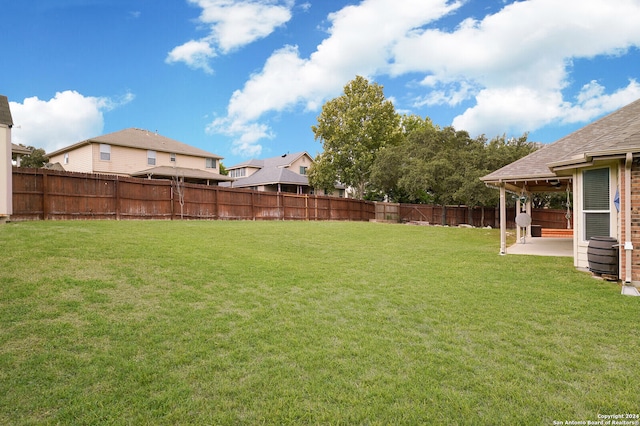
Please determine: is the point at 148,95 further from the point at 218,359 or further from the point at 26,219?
the point at 218,359

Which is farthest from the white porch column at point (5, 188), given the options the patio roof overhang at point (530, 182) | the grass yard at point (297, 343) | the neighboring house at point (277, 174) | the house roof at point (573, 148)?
the neighboring house at point (277, 174)

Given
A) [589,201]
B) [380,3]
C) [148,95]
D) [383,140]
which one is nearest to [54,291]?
[589,201]

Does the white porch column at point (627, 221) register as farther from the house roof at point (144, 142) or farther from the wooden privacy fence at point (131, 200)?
the house roof at point (144, 142)

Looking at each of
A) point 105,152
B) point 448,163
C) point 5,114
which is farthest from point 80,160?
point 448,163

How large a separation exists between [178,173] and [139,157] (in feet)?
11.0

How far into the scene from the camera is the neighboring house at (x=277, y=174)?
3659 centimetres

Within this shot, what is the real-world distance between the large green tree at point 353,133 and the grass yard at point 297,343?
2808 centimetres

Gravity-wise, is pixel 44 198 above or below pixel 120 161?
below

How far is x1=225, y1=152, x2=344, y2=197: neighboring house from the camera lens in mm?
36594

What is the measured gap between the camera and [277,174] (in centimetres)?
3659

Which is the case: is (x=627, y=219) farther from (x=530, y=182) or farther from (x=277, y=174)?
(x=277, y=174)

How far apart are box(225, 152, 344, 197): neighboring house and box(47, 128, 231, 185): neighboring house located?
225 inches

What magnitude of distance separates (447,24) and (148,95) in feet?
52.2

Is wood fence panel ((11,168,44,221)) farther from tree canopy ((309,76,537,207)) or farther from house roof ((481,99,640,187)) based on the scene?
tree canopy ((309,76,537,207))
